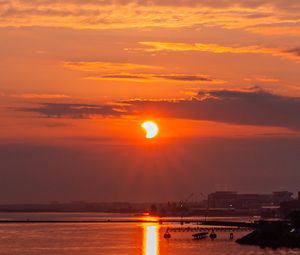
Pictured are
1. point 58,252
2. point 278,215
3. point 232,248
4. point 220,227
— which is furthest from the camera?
point 278,215

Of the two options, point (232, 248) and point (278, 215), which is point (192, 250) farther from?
point (278, 215)

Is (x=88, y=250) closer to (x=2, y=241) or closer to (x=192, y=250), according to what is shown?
(x=192, y=250)

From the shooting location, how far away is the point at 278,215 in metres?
156

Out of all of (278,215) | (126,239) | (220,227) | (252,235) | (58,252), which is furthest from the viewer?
(278,215)

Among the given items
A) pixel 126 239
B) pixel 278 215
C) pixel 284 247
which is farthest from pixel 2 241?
pixel 278 215

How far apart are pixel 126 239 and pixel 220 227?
36460mm

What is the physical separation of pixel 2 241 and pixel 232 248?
2329cm

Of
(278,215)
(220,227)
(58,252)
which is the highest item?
(278,215)

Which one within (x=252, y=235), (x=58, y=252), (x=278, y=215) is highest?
(x=278, y=215)

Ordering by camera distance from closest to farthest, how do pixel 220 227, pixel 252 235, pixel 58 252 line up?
pixel 58 252, pixel 252 235, pixel 220 227

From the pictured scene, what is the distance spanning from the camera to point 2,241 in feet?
269

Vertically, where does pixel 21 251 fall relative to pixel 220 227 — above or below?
below

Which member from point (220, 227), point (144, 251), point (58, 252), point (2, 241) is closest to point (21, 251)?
point (58, 252)

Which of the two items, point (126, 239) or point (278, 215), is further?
point (278, 215)
